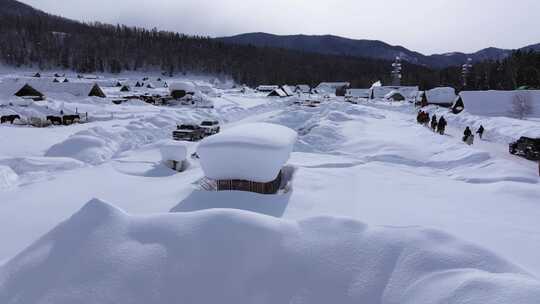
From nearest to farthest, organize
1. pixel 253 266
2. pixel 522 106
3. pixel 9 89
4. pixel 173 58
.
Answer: pixel 253 266
pixel 522 106
pixel 9 89
pixel 173 58

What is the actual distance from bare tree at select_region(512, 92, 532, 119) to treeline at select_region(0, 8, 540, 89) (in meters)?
46.5

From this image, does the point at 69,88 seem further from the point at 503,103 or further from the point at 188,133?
the point at 503,103

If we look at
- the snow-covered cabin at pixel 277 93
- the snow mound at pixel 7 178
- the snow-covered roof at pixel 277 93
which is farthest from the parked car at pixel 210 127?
the snow-covered roof at pixel 277 93

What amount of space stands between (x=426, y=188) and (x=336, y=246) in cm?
997

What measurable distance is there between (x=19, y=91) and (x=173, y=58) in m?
93.2

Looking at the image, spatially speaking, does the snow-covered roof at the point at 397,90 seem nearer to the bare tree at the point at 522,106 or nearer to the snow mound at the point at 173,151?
the bare tree at the point at 522,106

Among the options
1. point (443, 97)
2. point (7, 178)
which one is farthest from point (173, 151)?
point (443, 97)

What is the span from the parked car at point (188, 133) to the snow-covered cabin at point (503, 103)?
29137 millimetres

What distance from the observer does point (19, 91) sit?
4312 centimetres

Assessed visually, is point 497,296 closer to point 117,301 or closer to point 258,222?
point 258,222

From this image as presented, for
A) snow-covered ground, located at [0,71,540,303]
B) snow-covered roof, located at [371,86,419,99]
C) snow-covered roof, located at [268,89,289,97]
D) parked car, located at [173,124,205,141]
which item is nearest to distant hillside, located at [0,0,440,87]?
snow-covered roof, located at [371,86,419,99]

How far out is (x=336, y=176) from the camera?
1512cm

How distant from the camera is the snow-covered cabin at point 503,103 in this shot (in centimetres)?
3766

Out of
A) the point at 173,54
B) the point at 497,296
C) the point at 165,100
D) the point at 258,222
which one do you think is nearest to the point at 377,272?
the point at 497,296
